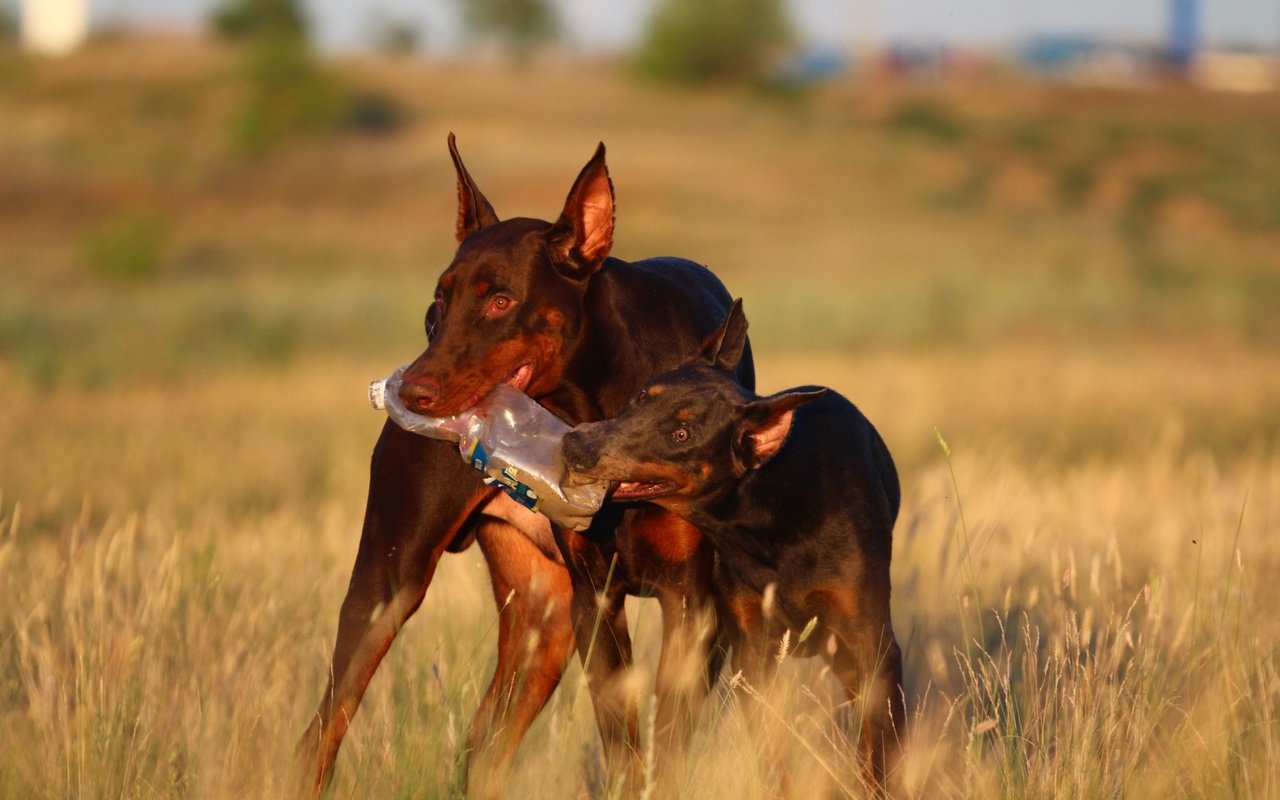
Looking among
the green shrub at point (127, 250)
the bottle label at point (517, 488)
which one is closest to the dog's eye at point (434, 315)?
the bottle label at point (517, 488)

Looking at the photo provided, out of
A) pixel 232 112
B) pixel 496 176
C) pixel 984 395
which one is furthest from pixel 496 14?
pixel 984 395

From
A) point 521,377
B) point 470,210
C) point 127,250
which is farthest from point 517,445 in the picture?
point 127,250

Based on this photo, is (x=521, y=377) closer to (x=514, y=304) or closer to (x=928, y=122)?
(x=514, y=304)

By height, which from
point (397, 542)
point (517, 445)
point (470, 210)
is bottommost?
point (397, 542)

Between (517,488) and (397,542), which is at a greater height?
(517,488)

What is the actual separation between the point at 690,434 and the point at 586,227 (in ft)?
2.27

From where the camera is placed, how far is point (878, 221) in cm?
4338

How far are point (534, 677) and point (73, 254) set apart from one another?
3368cm

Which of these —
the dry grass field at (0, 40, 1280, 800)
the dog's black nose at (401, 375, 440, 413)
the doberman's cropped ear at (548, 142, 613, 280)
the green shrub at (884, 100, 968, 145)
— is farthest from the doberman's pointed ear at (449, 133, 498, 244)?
the green shrub at (884, 100, 968, 145)

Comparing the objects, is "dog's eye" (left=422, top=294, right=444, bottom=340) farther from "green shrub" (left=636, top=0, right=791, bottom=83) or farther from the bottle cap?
"green shrub" (left=636, top=0, right=791, bottom=83)

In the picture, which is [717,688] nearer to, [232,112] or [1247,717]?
[1247,717]

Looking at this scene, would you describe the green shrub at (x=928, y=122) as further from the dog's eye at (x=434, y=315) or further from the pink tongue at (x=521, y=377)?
the pink tongue at (x=521, y=377)

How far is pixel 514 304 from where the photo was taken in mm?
4746

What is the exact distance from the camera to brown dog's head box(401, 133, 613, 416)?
4648mm
